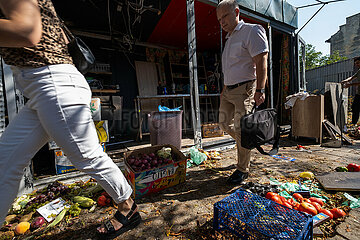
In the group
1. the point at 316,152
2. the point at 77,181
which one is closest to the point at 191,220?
the point at 77,181

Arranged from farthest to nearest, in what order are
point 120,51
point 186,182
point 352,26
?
point 352,26, point 120,51, point 186,182

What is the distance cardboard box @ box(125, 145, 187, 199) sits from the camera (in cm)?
190

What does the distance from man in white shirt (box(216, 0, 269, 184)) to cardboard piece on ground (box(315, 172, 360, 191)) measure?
37.0 inches

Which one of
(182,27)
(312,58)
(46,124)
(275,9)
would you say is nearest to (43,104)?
(46,124)

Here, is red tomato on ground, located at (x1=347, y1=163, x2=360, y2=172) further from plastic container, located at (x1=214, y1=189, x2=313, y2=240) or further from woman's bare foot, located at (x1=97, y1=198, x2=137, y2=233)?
woman's bare foot, located at (x1=97, y1=198, x2=137, y2=233)

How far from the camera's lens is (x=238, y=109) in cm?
214

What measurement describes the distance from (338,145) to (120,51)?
670 cm

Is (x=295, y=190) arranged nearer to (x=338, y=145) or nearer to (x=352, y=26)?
(x=338, y=145)

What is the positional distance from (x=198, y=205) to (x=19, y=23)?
2.02m

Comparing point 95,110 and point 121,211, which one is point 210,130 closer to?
point 95,110

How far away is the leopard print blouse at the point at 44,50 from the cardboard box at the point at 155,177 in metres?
1.30

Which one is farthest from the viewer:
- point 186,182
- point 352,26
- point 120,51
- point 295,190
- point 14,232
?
point 352,26

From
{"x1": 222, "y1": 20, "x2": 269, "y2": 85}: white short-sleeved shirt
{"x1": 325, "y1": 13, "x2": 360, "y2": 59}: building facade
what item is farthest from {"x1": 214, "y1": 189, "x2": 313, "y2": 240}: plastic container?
{"x1": 325, "y1": 13, "x2": 360, "y2": 59}: building facade

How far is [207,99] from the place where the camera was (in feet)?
22.5
